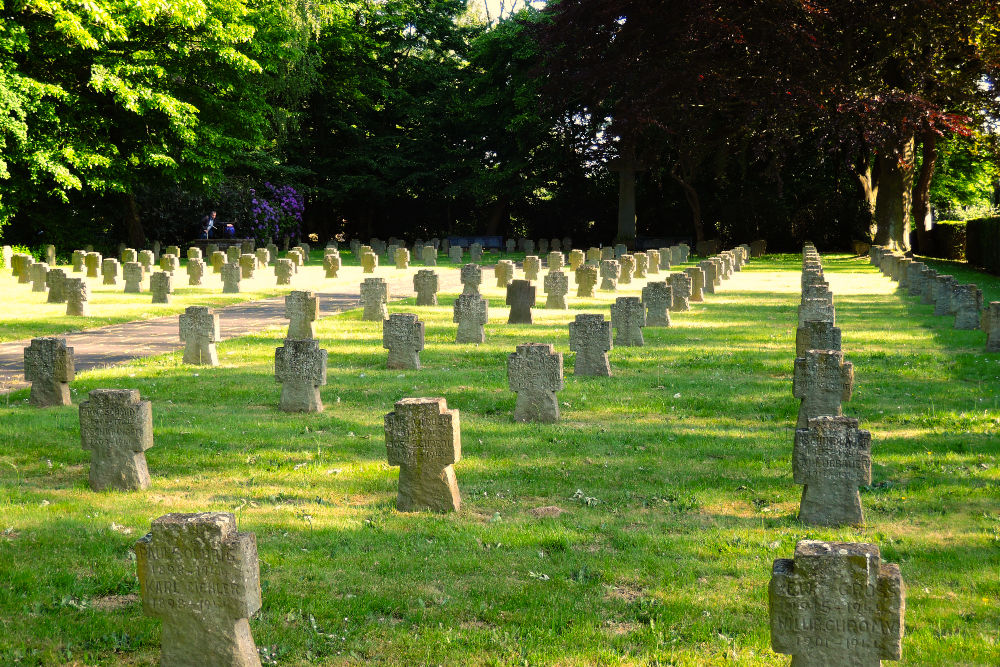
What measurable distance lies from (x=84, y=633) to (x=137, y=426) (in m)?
2.69

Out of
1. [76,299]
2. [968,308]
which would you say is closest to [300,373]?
[76,299]

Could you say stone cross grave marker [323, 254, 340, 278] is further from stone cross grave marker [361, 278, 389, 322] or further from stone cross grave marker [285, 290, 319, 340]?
stone cross grave marker [285, 290, 319, 340]

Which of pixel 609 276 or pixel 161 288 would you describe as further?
pixel 609 276

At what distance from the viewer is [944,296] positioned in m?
19.6

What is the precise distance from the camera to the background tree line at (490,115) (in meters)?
31.4

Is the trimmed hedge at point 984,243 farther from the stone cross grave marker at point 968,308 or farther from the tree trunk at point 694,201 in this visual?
the stone cross grave marker at point 968,308

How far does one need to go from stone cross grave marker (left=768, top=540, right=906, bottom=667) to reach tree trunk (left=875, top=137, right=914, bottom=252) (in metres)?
35.9

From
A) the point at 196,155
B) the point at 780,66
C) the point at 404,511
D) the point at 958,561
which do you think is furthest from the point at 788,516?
the point at 196,155

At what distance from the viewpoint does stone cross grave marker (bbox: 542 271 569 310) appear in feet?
66.9

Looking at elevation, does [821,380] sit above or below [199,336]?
below

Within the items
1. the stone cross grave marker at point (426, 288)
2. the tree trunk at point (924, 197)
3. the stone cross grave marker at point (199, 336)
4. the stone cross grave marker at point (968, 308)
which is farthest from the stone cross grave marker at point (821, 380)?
the tree trunk at point (924, 197)

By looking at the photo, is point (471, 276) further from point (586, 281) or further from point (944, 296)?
point (944, 296)

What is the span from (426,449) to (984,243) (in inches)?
1180

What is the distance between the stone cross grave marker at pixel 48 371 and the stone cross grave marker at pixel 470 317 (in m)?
6.20
